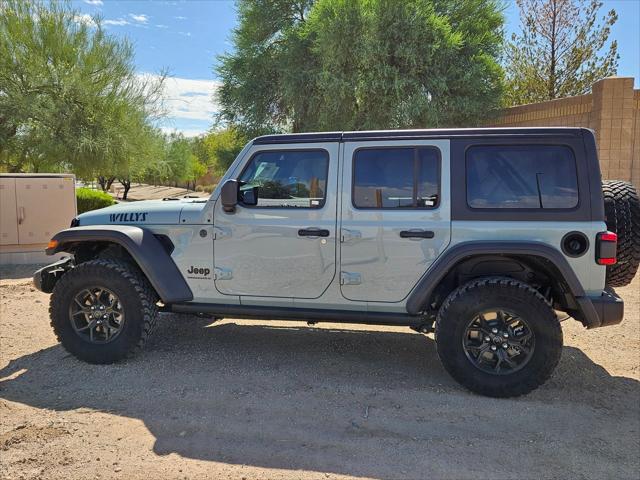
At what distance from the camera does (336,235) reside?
443cm

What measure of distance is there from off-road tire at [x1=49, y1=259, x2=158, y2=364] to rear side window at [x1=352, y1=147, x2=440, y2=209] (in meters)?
2.09

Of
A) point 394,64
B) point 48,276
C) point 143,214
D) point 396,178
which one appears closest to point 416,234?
point 396,178

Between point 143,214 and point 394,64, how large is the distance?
31.5ft

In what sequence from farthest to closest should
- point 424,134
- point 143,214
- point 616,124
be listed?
point 616,124 < point 143,214 < point 424,134

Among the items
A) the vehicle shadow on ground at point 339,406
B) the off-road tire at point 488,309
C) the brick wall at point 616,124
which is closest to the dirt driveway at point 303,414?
the vehicle shadow on ground at point 339,406

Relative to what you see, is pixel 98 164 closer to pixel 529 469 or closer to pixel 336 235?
pixel 336 235

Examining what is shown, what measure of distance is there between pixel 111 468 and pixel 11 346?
3032 mm

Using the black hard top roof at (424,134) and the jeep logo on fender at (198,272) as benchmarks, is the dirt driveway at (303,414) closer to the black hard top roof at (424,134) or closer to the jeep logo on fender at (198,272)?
the jeep logo on fender at (198,272)

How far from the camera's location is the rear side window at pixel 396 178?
4.33 metres

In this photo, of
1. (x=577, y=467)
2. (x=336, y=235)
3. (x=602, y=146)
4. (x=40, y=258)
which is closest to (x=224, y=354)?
(x=336, y=235)

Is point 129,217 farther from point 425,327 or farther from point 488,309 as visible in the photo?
point 488,309

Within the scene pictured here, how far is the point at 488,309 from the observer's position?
4148 millimetres

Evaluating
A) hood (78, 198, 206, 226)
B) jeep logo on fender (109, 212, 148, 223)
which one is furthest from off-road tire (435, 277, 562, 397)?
jeep logo on fender (109, 212, 148, 223)

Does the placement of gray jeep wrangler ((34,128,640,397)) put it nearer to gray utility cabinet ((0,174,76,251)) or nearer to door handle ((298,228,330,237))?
door handle ((298,228,330,237))
